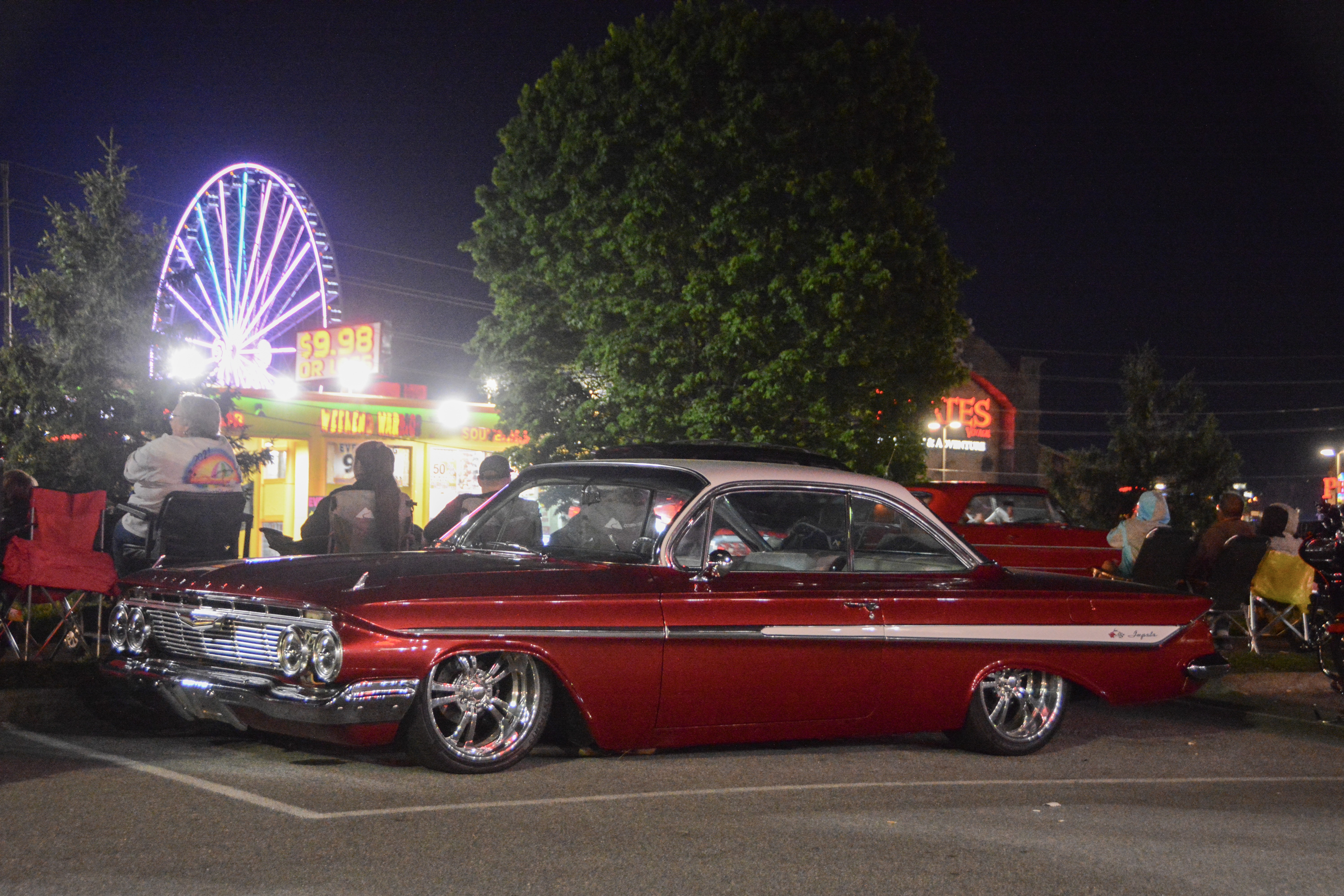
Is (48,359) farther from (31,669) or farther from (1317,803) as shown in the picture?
(1317,803)

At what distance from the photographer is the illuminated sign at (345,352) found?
41844 mm

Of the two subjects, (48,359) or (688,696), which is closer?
(688,696)

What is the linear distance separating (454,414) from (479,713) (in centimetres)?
3123

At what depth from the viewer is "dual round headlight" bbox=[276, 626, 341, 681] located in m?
5.15

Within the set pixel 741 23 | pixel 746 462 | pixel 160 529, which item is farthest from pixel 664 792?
pixel 741 23

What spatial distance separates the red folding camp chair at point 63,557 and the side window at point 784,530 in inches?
163

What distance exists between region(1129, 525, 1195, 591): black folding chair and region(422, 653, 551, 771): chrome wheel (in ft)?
25.9

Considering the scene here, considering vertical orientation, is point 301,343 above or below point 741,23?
below

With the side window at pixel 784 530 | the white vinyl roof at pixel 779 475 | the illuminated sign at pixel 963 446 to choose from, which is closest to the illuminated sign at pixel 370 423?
the white vinyl roof at pixel 779 475

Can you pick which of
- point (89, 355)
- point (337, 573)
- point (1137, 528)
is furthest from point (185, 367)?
point (1137, 528)

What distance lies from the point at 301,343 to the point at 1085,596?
132ft

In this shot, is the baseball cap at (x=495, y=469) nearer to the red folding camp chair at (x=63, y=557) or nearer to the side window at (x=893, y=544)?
the red folding camp chair at (x=63, y=557)

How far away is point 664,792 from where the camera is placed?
17.8 ft

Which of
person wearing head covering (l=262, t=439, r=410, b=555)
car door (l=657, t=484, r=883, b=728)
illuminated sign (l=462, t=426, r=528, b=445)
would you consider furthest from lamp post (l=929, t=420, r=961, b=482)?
car door (l=657, t=484, r=883, b=728)
